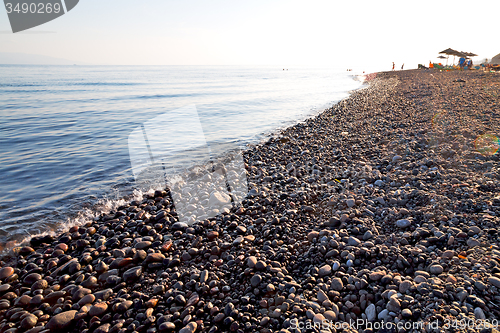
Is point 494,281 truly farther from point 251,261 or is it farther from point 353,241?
point 251,261

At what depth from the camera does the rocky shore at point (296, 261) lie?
8.33 feet

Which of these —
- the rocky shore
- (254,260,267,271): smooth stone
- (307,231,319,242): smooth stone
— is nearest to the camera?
the rocky shore

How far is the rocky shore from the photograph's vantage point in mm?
2539

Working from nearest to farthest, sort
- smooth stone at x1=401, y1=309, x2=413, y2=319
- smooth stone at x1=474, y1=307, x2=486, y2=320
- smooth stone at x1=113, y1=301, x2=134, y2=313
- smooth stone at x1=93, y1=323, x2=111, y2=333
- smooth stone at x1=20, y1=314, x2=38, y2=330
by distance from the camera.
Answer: smooth stone at x1=474, y1=307, x2=486, y2=320
smooth stone at x1=401, y1=309, x2=413, y2=319
smooth stone at x1=93, y1=323, x2=111, y2=333
smooth stone at x1=20, y1=314, x2=38, y2=330
smooth stone at x1=113, y1=301, x2=134, y2=313

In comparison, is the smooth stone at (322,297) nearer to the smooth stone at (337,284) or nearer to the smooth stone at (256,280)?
the smooth stone at (337,284)

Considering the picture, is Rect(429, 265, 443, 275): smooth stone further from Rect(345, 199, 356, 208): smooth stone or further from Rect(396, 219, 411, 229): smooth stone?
Rect(345, 199, 356, 208): smooth stone

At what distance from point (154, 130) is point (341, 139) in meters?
9.94


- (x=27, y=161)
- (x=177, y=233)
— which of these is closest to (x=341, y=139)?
(x=177, y=233)

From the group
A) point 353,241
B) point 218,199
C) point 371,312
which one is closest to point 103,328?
point 371,312

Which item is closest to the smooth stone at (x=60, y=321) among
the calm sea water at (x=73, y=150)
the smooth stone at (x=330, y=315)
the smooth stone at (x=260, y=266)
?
the smooth stone at (x=260, y=266)

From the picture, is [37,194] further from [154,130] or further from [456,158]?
[456,158]

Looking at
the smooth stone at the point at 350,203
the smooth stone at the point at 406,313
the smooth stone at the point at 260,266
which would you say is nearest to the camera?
the smooth stone at the point at 406,313

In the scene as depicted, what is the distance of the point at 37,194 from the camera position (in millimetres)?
6688

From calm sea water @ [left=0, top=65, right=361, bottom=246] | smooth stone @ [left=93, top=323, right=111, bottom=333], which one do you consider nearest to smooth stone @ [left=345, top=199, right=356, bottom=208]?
smooth stone @ [left=93, top=323, right=111, bottom=333]
